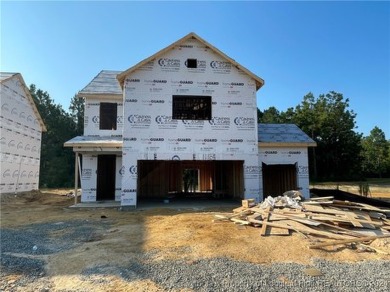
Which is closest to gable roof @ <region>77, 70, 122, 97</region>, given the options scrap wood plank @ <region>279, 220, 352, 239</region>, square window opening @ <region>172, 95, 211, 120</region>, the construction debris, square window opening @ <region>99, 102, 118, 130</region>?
square window opening @ <region>99, 102, 118, 130</region>

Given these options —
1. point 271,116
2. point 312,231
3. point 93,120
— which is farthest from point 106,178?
point 271,116

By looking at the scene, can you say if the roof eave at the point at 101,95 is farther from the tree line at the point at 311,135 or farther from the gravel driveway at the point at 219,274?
the tree line at the point at 311,135

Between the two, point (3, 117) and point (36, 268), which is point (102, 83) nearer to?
point (3, 117)

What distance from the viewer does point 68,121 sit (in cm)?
4297

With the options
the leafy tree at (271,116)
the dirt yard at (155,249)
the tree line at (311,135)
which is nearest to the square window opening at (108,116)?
the dirt yard at (155,249)

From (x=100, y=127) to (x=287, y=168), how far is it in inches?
429

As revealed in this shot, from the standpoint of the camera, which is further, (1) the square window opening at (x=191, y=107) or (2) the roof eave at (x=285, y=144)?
(2) the roof eave at (x=285, y=144)

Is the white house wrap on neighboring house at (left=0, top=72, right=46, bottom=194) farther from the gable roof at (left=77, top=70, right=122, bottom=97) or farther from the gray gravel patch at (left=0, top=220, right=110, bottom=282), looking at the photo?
the gray gravel patch at (left=0, top=220, right=110, bottom=282)

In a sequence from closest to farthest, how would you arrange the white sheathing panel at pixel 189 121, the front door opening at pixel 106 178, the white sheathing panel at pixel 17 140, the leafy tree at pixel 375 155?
the white sheathing panel at pixel 189 121, the front door opening at pixel 106 178, the white sheathing panel at pixel 17 140, the leafy tree at pixel 375 155

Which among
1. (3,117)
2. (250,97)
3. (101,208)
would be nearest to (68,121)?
(3,117)

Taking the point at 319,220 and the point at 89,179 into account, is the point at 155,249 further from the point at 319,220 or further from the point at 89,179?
the point at 89,179

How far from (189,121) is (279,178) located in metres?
7.19

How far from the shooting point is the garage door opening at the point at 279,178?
1576 centimetres

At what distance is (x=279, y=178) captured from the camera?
17281mm
